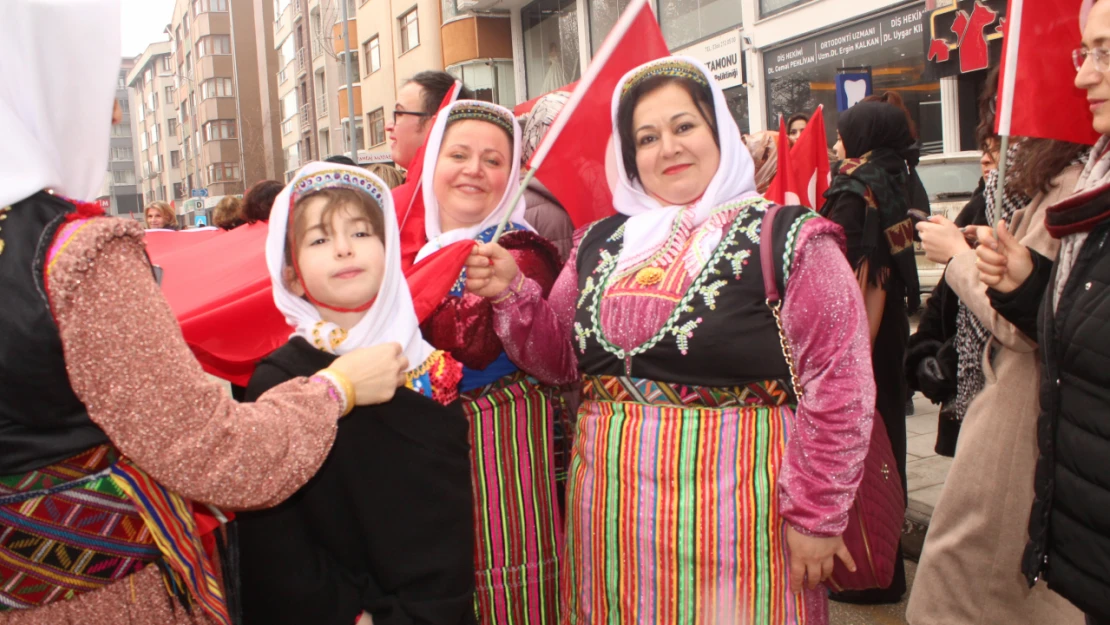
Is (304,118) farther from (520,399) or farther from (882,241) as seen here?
(520,399)

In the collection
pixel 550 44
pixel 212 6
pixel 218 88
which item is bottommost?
pixel 550 44

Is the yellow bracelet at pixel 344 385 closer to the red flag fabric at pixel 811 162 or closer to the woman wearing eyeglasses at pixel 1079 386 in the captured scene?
the woman wearing eyeglasses at pixel 1079 386

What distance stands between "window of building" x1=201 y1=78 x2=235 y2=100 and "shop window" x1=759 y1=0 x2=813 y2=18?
46.8 m

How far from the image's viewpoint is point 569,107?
2.08m

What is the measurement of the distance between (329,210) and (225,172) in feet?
182

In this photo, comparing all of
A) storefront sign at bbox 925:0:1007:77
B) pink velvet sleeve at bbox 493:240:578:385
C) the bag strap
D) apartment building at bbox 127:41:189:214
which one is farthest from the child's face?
apartment building at bbox 127:41:189:214

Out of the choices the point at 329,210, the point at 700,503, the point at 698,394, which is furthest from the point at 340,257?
the point at 700,503

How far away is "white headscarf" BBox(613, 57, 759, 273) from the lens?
2.11m

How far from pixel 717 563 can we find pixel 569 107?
3.68ft

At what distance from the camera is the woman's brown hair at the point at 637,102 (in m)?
2.14

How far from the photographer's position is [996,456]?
103 inches

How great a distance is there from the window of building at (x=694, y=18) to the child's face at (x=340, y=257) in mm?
12800

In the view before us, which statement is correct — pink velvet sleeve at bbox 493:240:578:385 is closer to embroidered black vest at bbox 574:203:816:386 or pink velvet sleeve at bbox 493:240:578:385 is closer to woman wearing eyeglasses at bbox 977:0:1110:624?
embroidered black vest at bbox 574:203:816:386

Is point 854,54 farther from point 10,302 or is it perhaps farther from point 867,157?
point 10,302
